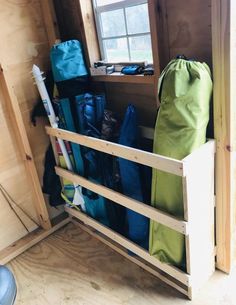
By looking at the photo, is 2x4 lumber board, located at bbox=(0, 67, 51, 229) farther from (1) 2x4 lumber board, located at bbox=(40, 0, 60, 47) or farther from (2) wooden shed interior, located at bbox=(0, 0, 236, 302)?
(1) 2x4 lumber board, located at bbox=(40, 0, 60, 47)

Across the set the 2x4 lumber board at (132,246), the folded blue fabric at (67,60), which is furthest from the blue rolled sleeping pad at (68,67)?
the 2x4 lumber board at (132,246)

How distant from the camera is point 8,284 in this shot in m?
1.48

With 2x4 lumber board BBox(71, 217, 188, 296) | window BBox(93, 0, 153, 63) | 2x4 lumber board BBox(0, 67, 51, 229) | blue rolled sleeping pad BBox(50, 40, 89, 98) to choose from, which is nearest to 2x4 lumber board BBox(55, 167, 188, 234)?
2x4 lumber board BBox(0, 67, 51, 229)

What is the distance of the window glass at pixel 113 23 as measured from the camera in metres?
1.74

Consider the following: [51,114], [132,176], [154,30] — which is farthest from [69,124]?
[154,30]

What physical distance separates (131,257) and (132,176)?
0.54 meters

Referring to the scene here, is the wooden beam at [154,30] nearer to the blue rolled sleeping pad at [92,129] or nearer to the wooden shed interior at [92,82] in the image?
the wooden shed interior at [92,82]

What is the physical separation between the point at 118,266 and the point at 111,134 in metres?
0.78

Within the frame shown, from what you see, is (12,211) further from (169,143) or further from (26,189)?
(169,143)

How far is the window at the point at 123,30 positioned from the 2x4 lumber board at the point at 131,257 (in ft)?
3.68

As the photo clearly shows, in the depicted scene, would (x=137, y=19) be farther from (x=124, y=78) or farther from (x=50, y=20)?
(x=50, y=20)

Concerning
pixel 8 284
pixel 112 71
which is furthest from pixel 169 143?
pixel 8 284

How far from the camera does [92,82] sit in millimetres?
1979

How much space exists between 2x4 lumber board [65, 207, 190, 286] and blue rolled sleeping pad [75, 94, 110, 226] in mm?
65
